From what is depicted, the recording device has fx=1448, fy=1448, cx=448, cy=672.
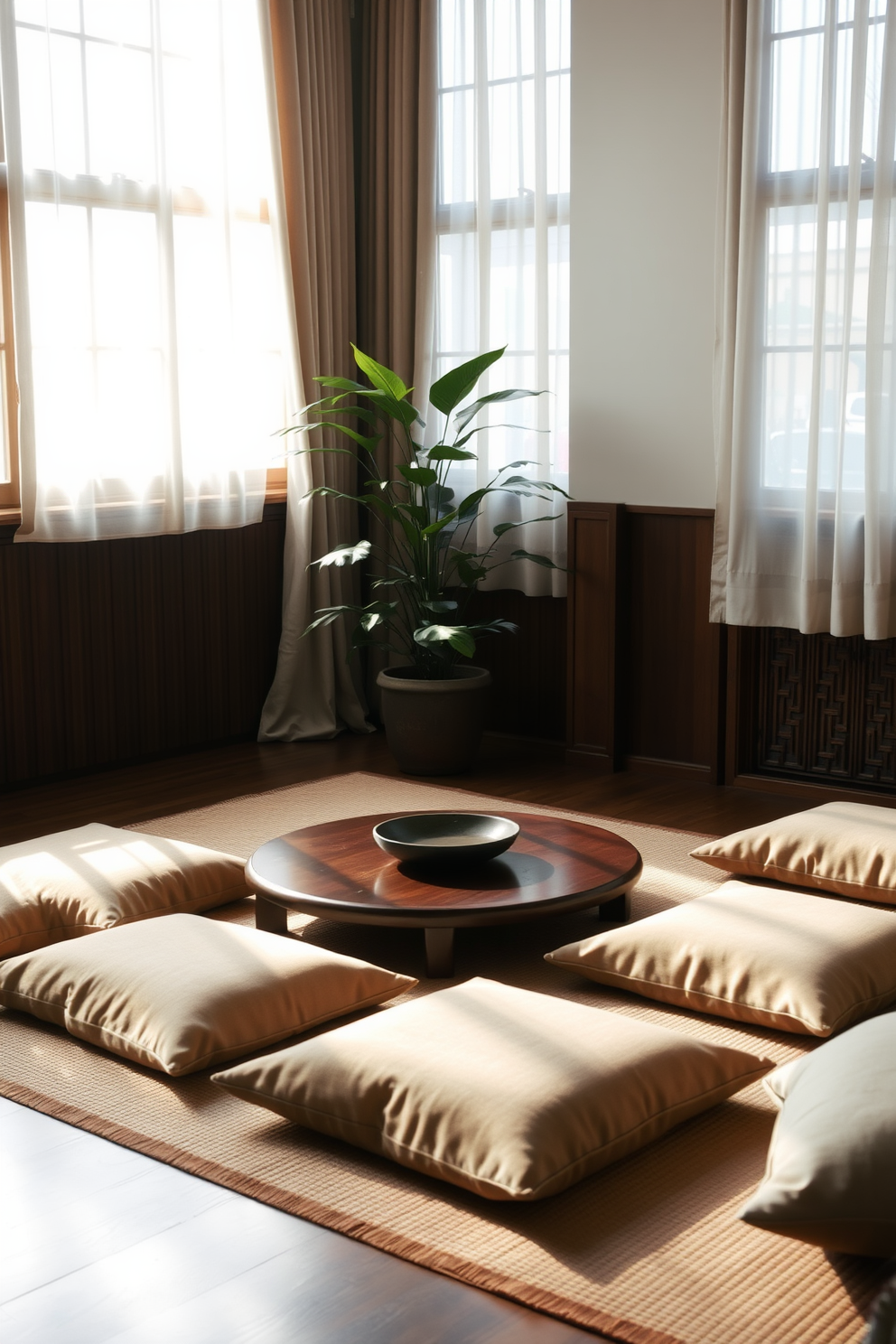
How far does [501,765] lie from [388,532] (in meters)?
1.07

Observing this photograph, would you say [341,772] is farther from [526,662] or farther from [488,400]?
[488,400]

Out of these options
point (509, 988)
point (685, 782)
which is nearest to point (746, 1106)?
point (509, 988)

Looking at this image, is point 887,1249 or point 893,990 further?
point 893,990

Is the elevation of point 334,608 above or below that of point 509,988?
above

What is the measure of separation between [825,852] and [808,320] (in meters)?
1.73

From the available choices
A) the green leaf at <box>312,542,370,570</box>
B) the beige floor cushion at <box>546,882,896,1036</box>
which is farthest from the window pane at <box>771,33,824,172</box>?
the beige floor cushion at <box>546,882,896,1036</box>

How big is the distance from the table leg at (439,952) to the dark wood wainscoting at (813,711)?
194 cm

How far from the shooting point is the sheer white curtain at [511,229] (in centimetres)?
488

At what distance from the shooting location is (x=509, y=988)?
2461 mm

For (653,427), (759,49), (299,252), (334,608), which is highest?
(759,49)

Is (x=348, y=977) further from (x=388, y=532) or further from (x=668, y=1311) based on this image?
(x=388, y=532)

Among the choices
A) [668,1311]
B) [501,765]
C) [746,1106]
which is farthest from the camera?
[501,765]

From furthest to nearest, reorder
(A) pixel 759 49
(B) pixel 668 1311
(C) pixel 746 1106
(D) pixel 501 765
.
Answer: (D) pixel 501 765
(A) pixel 759 49
(C) pixel 746 1106
(B) pixel 668 1311

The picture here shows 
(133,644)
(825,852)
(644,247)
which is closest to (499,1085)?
(825,852)
